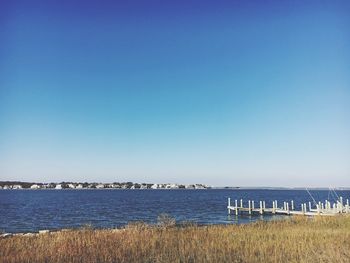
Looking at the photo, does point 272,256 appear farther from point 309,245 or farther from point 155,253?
point 155,253

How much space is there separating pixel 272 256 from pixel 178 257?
2813 mm

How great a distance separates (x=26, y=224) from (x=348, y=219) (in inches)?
1295

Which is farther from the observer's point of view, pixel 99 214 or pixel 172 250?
pixel 99 214

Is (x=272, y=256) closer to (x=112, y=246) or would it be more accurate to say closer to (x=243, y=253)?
Answer: (x=243, y=253)

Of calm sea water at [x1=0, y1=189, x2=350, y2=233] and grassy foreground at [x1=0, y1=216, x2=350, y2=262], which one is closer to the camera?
grassy foreground at [x1=0, y1=216, x2=350, y2=262]

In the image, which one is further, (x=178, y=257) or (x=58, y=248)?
(x=58, y=248)

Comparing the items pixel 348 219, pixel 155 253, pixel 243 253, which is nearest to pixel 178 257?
pixel 155 253

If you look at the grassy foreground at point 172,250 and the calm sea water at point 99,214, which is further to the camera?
the calm sea water at point 99,214

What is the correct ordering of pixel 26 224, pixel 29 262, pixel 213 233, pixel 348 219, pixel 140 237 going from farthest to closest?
pixel 26 224 → pixel 348 219 → pixel 213 233 → pixel 140 237 → pixel 29 262

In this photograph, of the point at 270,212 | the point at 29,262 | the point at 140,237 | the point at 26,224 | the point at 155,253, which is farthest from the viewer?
the point at 270,212

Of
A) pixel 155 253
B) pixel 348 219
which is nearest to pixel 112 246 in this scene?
pixel 155 253

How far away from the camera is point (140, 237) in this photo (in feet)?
53.8

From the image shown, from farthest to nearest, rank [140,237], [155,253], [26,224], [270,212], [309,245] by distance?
1. [270,212]
2. [26,224]
3. [140,237]
4. [309,245]
5. [155,253]

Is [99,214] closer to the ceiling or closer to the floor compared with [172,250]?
closer to the floor
